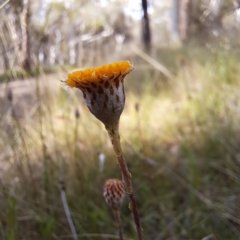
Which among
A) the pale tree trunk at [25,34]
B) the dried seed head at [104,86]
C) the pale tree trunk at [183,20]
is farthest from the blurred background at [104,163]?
the pale tree trunk at [183,20]

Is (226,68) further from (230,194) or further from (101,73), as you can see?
(101,73)

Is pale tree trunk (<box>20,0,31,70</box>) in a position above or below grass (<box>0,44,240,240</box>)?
above

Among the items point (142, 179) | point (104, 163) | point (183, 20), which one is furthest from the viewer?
point (183, 20)

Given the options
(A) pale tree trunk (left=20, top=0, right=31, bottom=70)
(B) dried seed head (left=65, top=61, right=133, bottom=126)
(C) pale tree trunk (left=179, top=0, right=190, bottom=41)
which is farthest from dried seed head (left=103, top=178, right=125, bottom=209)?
(C) pale tree trunk (left=179, top=0, right=190, bottom=41)

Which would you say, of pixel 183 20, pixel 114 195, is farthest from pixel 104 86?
pixel 183 20

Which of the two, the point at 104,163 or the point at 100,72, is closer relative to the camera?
the point at 100,72

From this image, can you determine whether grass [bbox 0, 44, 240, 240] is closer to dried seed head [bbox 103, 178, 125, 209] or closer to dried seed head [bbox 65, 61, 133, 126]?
dried seed head [bbox 103, 178, 125, 209]

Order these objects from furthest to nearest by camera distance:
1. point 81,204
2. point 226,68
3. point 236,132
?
point 226,68 < point 236,132 < point 81,204

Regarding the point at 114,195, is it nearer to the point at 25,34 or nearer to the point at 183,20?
the point at 25,34

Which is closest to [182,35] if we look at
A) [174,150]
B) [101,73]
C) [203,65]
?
[203,65]
